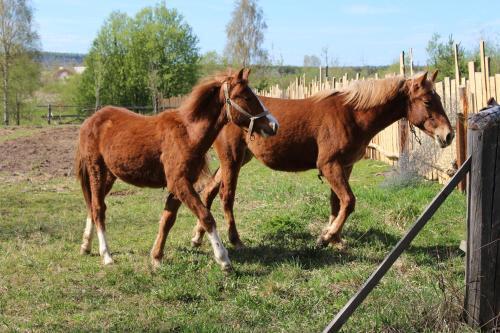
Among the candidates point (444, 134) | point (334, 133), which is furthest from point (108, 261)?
point (444, 134)

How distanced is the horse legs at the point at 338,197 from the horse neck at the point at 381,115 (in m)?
0.64

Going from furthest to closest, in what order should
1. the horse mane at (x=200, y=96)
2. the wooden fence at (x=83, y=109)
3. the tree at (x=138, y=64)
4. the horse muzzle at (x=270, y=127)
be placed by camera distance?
1. the tree at (x=138, y=64)
2. the wooden fence at (x=83, y=109)
3. the horse mane at (x=200, y=96)
4. the horse muzzle at (x=270, y=127)

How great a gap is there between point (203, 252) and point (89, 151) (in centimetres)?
200

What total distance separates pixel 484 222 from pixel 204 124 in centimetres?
351

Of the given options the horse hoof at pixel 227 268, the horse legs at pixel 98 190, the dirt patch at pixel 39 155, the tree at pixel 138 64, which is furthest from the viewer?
the tree at pixel 138 64

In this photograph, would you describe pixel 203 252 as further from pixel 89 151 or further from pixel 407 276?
pixel 407 276

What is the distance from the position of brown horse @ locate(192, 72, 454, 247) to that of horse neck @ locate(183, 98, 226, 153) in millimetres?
1187

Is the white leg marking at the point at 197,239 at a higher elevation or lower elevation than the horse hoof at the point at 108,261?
higher

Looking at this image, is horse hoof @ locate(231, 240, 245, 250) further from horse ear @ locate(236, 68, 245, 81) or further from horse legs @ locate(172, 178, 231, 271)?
horse ear @ locate(236, 68, 245, 81)

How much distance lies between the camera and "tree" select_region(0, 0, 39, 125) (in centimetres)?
4869

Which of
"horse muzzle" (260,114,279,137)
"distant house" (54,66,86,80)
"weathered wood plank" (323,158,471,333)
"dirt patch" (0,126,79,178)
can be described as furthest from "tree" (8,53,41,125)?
"weathered wood plank" (323,158,471,333)

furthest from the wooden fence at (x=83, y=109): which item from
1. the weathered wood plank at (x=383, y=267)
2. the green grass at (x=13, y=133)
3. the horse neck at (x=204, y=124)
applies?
the weathered wood plank at (x=383, y=267)

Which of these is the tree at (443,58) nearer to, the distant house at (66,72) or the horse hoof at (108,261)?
the horse hoof at (108,261)

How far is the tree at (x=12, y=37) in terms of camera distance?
48.7 m
